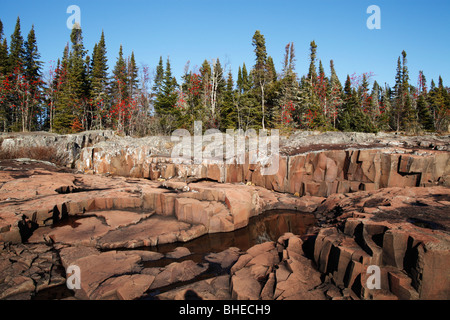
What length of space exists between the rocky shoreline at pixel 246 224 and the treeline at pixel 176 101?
10642 mm

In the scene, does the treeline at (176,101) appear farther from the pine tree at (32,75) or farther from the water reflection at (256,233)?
the water reflection at (256,233)

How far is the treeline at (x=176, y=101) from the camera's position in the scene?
2834cm

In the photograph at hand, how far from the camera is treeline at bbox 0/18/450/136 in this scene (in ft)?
93.0

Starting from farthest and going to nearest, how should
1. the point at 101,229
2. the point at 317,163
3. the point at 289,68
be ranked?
1. the point at 289,68
2. the point at 317,163
3. the point at 101,229

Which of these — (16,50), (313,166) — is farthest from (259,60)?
(16,50)

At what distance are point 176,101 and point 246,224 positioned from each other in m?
23.4

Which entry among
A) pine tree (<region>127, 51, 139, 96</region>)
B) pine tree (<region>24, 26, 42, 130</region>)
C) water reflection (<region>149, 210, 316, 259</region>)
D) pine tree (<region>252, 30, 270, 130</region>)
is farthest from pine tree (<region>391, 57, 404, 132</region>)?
pine tree (<region>24, 26, 42, 130</region>)

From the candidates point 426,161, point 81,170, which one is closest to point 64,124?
point 81,170

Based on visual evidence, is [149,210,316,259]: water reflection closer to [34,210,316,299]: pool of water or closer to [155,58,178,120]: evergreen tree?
[34,210,316,299]: pool of water

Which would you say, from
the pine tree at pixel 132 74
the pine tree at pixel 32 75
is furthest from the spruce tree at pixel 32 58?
the pine tree at pixel 132 74
